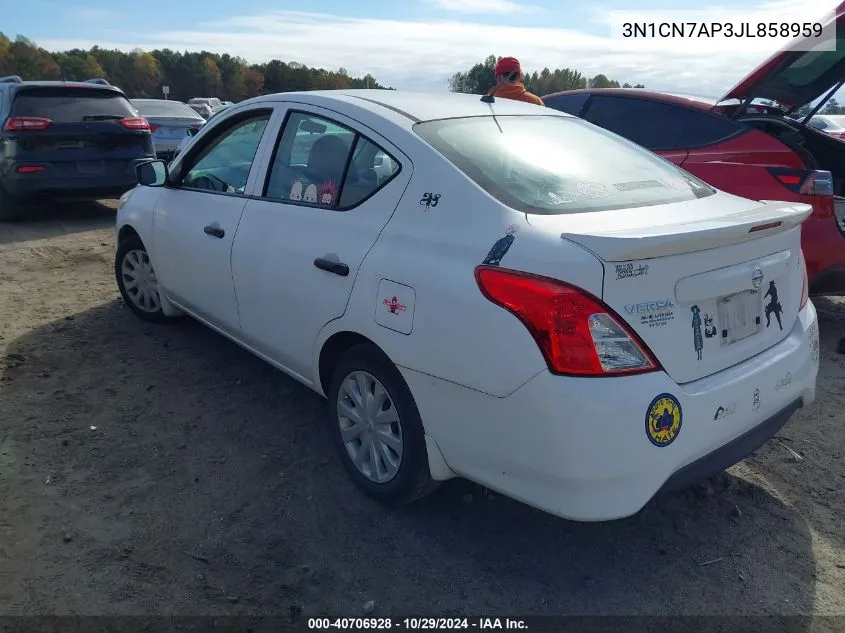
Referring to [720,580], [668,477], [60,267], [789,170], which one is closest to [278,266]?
[668,477]

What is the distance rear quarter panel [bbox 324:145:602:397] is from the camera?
2.20m

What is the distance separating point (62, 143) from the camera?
840 cm

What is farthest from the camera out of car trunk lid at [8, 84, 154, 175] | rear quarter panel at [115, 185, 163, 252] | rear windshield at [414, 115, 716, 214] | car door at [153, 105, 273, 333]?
car trunk lid at [8, 84, 154, 175]

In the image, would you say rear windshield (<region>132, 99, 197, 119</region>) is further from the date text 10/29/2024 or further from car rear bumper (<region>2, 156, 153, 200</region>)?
the date text 10/29/2024

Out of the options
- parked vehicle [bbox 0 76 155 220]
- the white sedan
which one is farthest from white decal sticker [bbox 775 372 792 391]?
parked vehicle [bbox 0 76 155 220]

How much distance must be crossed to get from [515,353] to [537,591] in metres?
0.93

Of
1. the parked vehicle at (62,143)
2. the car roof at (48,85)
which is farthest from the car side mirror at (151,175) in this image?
the car roof at (48,85)

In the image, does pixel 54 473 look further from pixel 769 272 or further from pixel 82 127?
pixel 82 127

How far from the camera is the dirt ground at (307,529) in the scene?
246cm

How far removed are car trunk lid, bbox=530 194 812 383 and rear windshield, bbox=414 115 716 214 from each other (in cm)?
14

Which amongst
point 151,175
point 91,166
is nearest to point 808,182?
point 151,175

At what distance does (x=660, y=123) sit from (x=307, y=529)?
4.24 meters

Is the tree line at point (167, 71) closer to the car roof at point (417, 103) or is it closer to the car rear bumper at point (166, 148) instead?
the car rear bumper at point (166, 148)

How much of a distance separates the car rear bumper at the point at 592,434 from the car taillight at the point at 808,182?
221 centimetres
